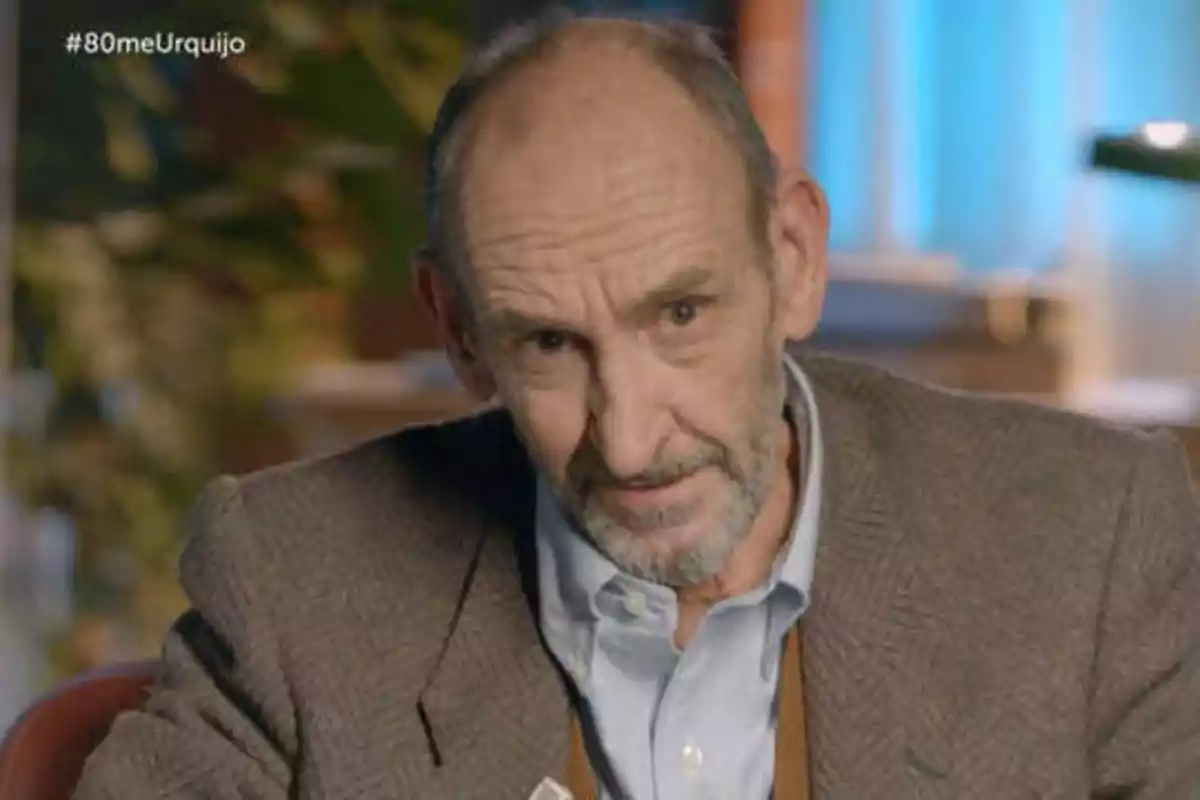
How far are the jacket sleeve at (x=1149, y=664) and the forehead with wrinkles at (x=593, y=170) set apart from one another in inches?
12.8

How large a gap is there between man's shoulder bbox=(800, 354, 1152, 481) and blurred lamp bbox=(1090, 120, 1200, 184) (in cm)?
36

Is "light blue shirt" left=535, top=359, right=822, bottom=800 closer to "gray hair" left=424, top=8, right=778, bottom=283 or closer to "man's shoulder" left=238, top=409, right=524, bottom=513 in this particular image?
"man's shoulder" left=238, top=409, right=524, bottom=513

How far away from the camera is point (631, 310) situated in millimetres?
1042

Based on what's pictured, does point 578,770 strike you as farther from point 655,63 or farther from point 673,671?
point 655,63

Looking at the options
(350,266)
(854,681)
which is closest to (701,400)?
(854,681)

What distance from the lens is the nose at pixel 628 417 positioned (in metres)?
1.03

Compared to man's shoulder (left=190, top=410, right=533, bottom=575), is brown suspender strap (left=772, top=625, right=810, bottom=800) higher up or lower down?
lower down

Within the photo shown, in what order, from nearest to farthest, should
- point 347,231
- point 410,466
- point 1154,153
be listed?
1. point 410,466
2. point 1154,153
3. point 347,231

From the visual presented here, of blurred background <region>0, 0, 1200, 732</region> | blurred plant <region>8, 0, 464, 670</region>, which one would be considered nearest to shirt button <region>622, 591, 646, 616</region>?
blurred background <region>0, 0, 1200, 732</region>

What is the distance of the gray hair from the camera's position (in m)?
1.08

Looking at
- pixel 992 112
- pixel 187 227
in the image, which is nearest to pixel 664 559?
pixel 992 112

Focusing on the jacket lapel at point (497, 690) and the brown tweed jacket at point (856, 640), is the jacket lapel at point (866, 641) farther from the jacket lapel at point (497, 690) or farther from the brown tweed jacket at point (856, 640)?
the jacket lapel at point (497, 690)

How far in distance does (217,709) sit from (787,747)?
363 millimetres

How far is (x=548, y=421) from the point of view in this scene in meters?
1.09
